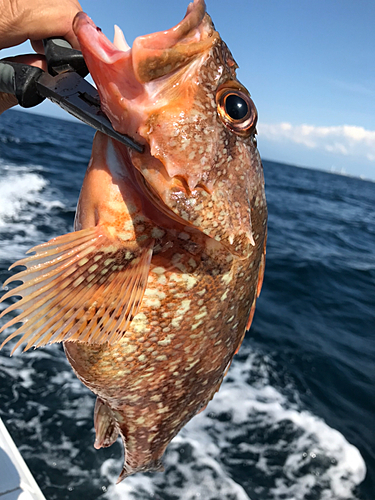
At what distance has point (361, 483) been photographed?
18.2 ft

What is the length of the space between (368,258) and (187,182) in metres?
17.4

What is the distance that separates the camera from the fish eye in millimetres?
1785

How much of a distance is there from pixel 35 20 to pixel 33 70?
1.08ft

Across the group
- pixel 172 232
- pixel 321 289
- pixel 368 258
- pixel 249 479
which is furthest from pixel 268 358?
pixel 368 258

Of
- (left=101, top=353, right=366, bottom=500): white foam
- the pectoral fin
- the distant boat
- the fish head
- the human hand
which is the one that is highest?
Result: the human hand

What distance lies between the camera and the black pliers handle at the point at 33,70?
191 cm

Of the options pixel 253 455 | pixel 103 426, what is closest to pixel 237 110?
pixel 103 426

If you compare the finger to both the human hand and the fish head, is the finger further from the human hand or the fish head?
the fish head

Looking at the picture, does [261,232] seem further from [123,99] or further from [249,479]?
[249,479]

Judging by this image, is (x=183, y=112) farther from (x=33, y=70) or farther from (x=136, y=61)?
(x=33, y=70)

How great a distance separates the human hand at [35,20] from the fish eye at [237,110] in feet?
3.45

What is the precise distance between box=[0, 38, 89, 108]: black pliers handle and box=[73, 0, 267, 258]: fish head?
1.22 feet

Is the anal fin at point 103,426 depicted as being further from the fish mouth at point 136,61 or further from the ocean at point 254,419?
the ocean at point 254,419

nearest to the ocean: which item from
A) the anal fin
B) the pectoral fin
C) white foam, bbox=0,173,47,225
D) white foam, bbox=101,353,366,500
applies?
white foam, bbox=101,353,366,500
